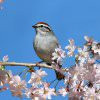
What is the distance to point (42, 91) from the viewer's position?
19.5ft

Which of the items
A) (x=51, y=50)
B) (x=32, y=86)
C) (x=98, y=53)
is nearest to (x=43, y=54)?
(x=51, y=50)

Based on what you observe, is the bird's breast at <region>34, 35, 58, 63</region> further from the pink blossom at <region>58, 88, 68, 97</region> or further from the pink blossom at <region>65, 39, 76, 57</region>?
the pink blossom at <region>58, 88, 68, 97</region>

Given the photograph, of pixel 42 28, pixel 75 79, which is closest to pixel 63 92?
pixel 75 79

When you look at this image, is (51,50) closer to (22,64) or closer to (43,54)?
(43,54)

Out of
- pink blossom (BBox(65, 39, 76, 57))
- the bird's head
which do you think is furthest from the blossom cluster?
the bird's head

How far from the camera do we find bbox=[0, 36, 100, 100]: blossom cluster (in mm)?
5414

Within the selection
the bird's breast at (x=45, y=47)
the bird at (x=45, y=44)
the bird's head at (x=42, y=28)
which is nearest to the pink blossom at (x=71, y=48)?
the bird at (x=45, y=44)

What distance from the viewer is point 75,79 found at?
18.0 feet

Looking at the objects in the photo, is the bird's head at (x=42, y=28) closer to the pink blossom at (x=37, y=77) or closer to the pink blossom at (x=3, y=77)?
the pink blossom at (x=37, y=77)

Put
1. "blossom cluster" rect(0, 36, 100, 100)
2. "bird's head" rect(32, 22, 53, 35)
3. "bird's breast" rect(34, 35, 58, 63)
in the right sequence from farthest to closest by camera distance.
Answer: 1. "bird's head" rect(32, 22, 53, 35)
2. "bird's breast" rect(34, 35, 58, 63)
3. "blossom cluster" rect(0, 36, 100, 100)

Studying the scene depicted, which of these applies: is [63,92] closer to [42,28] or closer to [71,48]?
[71,48]

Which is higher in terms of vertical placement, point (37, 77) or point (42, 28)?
point (42, 28)

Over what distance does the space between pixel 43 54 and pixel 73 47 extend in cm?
469

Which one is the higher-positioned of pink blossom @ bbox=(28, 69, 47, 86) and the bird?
the bird
